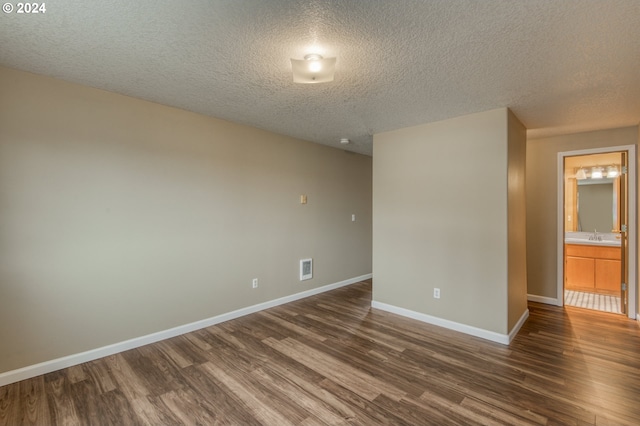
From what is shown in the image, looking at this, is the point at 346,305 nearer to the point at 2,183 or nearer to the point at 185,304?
the point at 185,304

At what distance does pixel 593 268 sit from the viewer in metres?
4.64

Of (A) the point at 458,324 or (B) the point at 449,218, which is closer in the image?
(A) the point at 458,324

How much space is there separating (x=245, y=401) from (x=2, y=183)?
2.53 m

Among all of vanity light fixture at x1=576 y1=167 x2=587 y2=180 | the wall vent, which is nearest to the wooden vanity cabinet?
vanity light fixture at x1=576 y1=167 x2=587 y2=180

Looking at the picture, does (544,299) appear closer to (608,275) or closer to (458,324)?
(608,275)

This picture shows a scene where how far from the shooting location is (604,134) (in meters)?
3.80

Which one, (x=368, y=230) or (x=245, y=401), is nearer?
(x=245, y=401)

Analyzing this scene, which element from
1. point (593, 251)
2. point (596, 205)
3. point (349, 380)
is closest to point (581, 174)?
point (596, 205)

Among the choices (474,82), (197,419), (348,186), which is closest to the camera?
(197,419)

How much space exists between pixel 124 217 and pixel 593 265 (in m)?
6.71

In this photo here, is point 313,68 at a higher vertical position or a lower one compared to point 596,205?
higher

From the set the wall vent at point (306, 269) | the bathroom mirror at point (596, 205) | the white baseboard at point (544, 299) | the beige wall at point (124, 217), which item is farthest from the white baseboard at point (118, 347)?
the bathroom mirror at point (596, 205)

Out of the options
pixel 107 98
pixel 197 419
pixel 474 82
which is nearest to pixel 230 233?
pixel 107 98

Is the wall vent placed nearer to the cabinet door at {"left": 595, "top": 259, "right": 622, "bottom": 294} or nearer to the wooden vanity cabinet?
the wooden vanity cabinet
